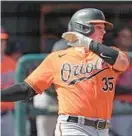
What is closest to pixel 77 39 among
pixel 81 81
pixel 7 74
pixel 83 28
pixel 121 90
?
pixel 83 28

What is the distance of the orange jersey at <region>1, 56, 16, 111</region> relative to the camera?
550 centimetres

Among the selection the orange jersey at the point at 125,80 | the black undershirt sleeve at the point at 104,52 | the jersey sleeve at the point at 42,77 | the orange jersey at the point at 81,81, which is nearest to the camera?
the black undershirt sleeve at the point at 104,52

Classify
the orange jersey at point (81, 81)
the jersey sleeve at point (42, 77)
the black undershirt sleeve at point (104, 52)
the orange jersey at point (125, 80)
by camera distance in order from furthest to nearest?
the orange jersey at point (125, 80), the jersey sleeve at point (42, 77), the orange jersey at point (81, 81), the black undershirt sleeve at point (104, 52)

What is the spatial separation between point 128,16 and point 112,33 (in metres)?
0.32

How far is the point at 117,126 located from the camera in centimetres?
538

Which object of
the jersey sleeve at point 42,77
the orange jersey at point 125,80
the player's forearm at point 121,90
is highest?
the jersey sleeve at point 42,77

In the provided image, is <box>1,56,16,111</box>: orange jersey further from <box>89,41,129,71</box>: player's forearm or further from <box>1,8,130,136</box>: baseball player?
<box>89,41,129,71</box>: player's forearm

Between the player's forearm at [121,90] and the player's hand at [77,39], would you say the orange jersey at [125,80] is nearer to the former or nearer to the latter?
the player's forearm at [121,90]

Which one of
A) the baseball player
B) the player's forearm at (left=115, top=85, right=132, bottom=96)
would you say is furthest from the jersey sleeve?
the player's forearm at (left=115, top=85, right=132, bottom=96)

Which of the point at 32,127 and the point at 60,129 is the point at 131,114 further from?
the point at 60,129

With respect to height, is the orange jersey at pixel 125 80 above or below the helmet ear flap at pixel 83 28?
below

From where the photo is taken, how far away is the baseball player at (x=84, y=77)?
3.66m

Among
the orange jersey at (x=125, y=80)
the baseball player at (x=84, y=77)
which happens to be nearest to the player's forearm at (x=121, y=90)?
the orange jersey at (x=125, y=80)

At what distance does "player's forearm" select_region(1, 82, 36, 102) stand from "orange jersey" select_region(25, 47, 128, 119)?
12cm
